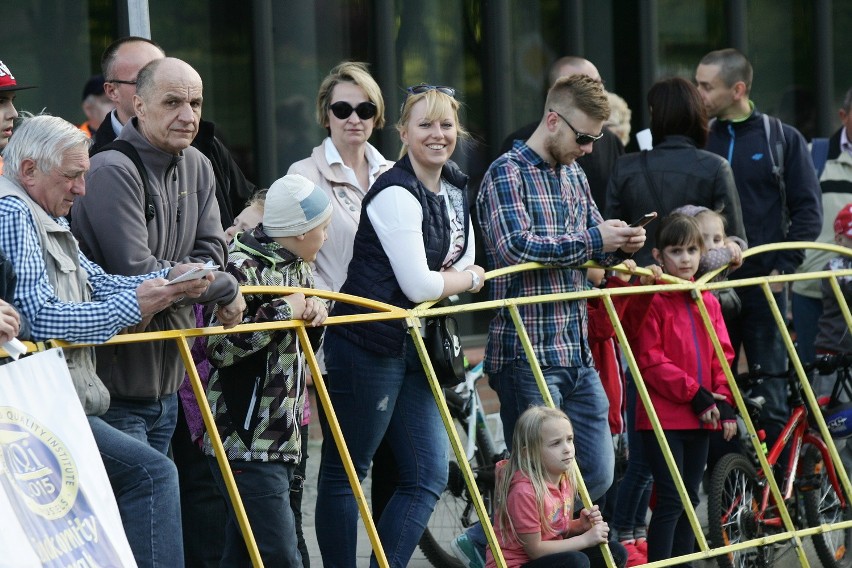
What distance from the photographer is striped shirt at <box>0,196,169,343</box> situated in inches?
174

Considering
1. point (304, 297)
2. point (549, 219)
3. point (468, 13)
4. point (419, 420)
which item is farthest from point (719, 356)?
point (468, 13)

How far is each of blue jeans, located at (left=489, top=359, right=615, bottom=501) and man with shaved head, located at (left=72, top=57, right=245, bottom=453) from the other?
1.39 meters

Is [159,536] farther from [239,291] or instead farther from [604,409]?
[604,409]

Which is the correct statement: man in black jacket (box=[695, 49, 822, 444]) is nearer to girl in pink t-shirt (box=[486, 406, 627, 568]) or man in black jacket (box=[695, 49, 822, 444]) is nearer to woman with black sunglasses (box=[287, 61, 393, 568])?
woman with black sunglasses (box=[287, 61, 393, 568])

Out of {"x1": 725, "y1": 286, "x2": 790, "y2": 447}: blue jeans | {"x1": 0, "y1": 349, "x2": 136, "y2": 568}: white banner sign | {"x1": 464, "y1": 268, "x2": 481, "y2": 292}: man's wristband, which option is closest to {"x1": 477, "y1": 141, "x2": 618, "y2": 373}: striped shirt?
{"x1": 464, "y1": 268, "x2": 481, "y2": 292}: man's wristband

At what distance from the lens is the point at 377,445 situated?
5.61 metres

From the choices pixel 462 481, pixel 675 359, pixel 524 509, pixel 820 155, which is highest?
pixel 820 155

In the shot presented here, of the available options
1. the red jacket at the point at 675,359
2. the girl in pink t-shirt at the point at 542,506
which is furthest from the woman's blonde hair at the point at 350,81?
the girl in pink t-shirt at the point at 542,506

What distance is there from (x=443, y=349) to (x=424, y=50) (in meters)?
5.12

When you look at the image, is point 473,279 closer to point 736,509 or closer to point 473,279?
point 473,279

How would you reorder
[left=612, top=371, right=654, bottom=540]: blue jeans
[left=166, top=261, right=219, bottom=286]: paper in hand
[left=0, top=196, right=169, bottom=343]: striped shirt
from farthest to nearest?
[left=612, top=371, right=654, bottom=540]: blue jeans
[left=166, top=261, right=219, bottom=286]: paper in hand
[left=0, top=196, right=169, bottom=343]: striped shirt

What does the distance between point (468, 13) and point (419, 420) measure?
5.55 m

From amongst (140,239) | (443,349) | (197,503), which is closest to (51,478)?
(140,239)

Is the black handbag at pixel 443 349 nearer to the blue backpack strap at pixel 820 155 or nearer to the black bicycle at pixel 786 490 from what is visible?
the black bicycle at pixel 786 490
